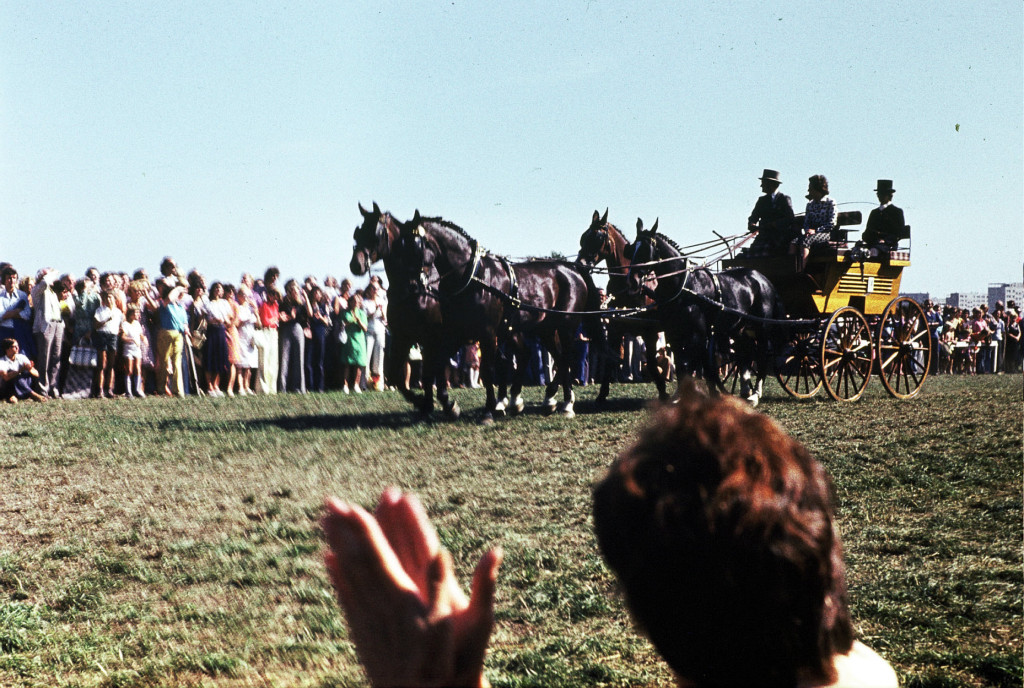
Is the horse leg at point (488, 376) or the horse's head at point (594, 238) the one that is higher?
the horse's head at point (594, 238)

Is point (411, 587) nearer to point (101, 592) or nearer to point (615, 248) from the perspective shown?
point (101, 592)

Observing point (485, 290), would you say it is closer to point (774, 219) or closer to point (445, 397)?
point (445, 397)

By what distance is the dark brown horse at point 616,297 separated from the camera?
6.62ft

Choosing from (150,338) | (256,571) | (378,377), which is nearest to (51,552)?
(256,571)

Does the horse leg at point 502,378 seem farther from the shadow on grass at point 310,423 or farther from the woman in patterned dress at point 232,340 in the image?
the woman in patterned dress at point 232,340

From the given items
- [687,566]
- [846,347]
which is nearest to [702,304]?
[687,566]

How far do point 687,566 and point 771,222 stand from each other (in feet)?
8.08

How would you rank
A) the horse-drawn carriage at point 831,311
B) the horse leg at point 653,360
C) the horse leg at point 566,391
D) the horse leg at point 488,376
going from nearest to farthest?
the horse leg at point 488,376 < the horse leg at point 653,360 < the horse leg at point 566,391 < the horse-drawn carriage at point 831,311

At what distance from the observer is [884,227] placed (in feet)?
11.6

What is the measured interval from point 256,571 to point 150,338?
616 mm

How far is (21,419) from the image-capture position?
2.08 meters

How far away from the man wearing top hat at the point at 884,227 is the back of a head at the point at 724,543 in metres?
1.87

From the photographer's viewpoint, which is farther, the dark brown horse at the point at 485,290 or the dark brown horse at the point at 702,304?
the dark brown horse at the point at 702,304

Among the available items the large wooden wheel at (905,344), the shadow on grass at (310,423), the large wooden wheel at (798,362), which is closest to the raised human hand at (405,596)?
the shadow on grass at (310,423)
